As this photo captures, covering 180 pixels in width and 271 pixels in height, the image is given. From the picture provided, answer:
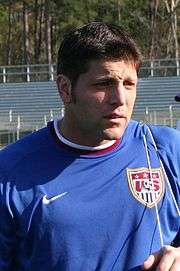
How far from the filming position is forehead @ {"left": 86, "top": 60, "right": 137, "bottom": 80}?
1.79 meters

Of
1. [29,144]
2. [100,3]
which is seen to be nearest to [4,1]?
[100,3]

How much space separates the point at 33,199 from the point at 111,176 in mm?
197

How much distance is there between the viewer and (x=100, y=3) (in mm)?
47719

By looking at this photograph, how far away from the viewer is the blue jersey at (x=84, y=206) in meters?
1.80

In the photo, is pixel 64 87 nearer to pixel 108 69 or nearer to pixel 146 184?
pixel 108 69

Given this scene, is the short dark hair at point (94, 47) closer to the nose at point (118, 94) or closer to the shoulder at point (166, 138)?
the nose at point (118, 94)

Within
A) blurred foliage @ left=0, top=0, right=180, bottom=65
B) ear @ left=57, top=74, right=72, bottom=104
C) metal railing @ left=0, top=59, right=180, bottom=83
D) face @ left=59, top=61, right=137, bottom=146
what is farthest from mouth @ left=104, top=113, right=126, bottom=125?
blurred foliage @ left=0, top=0, right=180, bottom=65

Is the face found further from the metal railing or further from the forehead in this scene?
the metal railing

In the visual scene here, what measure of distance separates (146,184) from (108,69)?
0.98 feet

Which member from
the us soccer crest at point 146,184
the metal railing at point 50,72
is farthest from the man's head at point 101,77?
the metal railing at point 50,72

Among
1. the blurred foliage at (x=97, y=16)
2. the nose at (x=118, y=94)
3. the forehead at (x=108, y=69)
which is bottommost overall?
the nose at (x=118, y=94)

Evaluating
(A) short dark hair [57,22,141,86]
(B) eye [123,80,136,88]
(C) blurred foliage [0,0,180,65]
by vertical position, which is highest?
Answer: (C) blurred foliage [0,0,180,65]

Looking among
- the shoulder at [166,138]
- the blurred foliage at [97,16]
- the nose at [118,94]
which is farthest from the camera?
the blurred foliage at [97,16]

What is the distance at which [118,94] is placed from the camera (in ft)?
5.90
